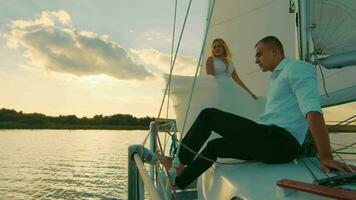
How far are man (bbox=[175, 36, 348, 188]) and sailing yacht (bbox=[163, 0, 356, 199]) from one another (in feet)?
0.31

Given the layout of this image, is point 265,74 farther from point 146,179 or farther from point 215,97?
point 146,179

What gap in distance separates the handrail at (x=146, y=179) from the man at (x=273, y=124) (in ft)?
2.64

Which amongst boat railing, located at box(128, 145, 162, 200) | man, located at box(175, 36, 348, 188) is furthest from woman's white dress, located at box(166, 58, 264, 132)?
boat railing, located at box(128, 145, 162, 200)

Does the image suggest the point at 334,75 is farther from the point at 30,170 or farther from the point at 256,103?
the point at 30,170

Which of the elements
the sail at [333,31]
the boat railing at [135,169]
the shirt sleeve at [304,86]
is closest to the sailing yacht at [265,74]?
the sail at [333,31]

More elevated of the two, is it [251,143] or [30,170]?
[251,143]

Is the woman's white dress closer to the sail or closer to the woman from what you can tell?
the woman

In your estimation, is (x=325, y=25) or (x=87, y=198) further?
(x=87, y=198)

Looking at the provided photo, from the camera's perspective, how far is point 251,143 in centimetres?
291

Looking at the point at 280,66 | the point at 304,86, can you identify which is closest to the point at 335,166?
the point at 304,86

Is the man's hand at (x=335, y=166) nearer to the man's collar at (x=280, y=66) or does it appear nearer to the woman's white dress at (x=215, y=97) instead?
the man's collar at (x=280, y=66)

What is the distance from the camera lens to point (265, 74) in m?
7.16

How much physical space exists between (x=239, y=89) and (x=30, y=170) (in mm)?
22768

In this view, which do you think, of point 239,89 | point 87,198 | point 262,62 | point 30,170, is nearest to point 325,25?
point 239,89
